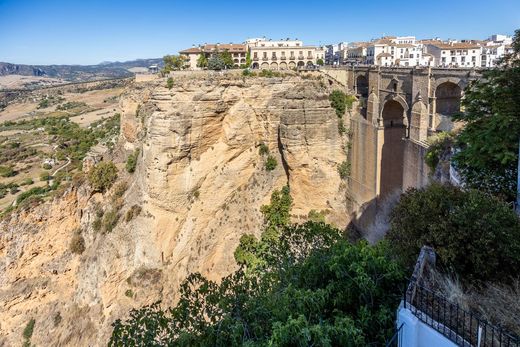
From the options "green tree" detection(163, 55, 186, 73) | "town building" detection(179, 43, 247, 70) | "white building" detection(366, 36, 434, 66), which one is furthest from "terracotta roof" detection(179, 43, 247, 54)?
"white building" detection(366, 36, 434, 66)

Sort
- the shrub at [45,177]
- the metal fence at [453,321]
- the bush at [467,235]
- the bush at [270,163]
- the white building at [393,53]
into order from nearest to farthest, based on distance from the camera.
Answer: the metal fence at [453,321]
the bush at [467,235]
the bush at [270,163]
the shrub at [45,177]
the white building at [393,53]

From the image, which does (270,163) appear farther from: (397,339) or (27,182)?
(27,182)

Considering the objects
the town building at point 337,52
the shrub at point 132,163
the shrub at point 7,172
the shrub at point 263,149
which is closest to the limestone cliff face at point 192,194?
the shrub at point 263,149

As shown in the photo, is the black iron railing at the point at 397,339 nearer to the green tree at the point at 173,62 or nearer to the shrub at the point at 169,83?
the shrub at the point at 169,83

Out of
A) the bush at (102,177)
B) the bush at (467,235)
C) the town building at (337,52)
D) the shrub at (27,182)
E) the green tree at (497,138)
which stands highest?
the town building at (337,52)

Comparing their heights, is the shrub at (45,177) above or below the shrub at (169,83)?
below

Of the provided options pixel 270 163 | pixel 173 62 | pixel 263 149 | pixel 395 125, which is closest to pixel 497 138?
pixel 395 125

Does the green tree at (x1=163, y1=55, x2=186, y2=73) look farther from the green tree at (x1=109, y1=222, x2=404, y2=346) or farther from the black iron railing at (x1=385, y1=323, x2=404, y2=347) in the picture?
the black iron railing at (x1=385, y1=323, x2=404, y2=347)
